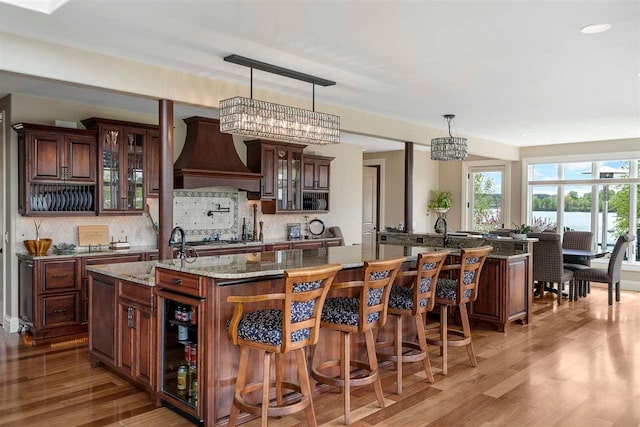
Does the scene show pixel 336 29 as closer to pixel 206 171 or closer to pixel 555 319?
pixel 206 171

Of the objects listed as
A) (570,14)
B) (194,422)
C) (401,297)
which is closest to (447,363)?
(401,297)

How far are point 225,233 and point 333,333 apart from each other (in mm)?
3797

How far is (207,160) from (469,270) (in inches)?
144

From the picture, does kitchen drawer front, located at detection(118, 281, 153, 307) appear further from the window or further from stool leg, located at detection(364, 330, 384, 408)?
the window

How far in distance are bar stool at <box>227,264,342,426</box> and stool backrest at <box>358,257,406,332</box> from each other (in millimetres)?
386

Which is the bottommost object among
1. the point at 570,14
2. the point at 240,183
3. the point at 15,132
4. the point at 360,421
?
the point at 360,421

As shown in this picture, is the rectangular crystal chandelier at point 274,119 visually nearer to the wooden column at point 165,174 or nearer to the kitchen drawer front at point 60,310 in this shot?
the wooden column at point 165,174

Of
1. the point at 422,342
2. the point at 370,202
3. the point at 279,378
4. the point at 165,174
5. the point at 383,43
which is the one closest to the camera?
the point at 279,378

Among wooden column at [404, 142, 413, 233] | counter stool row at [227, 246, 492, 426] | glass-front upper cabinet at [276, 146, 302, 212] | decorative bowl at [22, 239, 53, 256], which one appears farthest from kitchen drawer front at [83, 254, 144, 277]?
wooden column at [404, 142, 413, 233]

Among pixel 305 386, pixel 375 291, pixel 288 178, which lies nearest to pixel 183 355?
pixel 305 386

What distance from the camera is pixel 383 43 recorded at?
3.60 m

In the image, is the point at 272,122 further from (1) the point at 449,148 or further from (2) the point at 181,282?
(1) the point at 449,148

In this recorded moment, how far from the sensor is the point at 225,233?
7152mm

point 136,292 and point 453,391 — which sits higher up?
point 136,292
